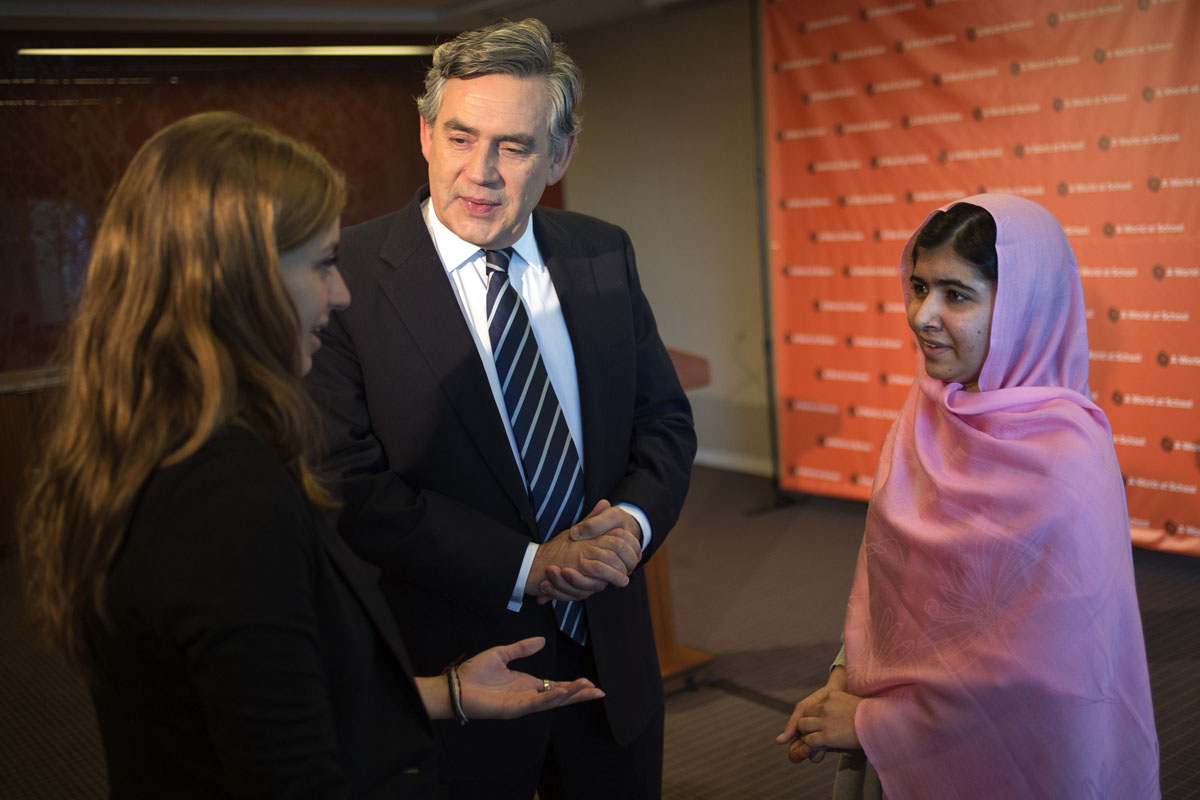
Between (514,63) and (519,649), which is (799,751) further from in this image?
(514,63)

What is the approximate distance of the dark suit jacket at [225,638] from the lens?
3.01ft

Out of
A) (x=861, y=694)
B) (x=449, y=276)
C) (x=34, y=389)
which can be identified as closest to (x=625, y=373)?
(x=449, y=276)

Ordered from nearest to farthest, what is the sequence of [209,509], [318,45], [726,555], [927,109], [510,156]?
[209,509], [510,156], [927,109], [726,555], [318,45]

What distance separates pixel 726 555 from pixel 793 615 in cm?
82

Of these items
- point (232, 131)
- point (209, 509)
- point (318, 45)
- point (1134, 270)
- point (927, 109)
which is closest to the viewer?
point (209, 509)

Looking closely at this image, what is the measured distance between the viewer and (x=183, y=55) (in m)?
6.19

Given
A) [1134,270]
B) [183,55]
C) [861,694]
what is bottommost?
[861,694]

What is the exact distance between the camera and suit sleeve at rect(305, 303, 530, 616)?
1642mm

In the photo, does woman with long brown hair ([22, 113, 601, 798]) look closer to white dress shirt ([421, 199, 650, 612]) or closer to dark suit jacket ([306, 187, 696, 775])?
dark suit jacket ([306, 187, 696, 775])

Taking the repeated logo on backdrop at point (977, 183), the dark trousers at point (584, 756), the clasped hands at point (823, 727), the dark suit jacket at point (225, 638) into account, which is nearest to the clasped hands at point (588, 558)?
the dark trousers at point (584, 756)

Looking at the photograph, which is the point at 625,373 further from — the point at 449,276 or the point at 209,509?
the point at 209,509

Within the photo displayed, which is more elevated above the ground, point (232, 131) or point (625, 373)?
point (232, 131)

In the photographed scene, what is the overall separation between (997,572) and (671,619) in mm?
2230

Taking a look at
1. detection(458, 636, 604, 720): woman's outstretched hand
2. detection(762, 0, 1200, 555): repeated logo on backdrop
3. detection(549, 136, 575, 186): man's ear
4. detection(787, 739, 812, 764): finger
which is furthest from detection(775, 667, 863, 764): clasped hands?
detection(762, 0, 1200, 555): repeated logo on backdrop
